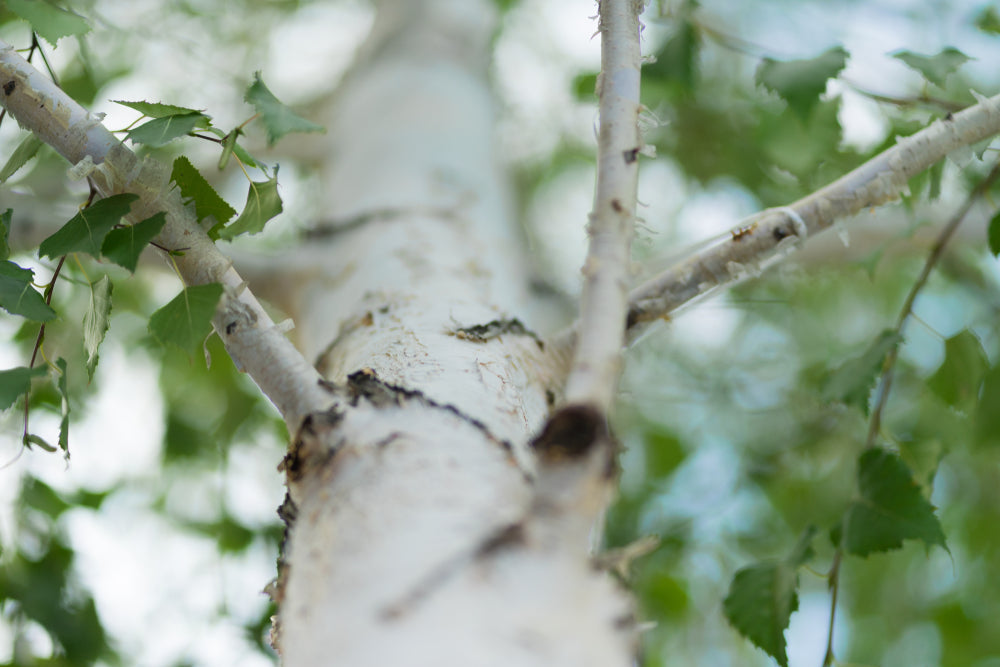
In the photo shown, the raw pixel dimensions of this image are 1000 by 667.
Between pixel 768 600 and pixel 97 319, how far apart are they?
1.50 feet

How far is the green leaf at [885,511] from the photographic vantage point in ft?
1.59

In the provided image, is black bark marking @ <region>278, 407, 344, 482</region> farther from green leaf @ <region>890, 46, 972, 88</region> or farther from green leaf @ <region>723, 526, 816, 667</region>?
green leaf @ <region>890, 46, 972, 88</region>

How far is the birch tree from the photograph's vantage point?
0.25 m

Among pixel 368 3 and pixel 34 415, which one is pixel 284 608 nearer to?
pixel 34 415

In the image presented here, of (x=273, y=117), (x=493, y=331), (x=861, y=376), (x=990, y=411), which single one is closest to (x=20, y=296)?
(x=273, y=117)

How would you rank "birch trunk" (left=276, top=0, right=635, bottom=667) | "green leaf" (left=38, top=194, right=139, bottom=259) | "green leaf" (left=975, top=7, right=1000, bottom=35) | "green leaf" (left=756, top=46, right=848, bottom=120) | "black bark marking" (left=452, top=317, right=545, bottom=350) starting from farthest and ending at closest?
"green leaf" (left=975, top=7, right=1000, bottom=35) < "green leaf" (left=756, top=46, right=848, bottom=120) < "black bark marking" (left=452, top=317, right=545, bottom=350) < "green leaf" (left=38, top=194, right=139, bottom=259) < "birch trunk" (left=276, top=0, right=635, bottom=667)

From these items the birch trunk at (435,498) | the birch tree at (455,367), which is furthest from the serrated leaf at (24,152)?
the birch trunk at (435,498)

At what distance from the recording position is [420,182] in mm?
779

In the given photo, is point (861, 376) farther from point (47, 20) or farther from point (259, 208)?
point (47, 20)

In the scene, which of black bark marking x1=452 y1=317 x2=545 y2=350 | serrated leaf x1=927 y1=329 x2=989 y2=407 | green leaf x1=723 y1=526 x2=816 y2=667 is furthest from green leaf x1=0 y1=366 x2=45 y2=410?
serrated leaf x1=927 y1=329 x2=989 y2=407

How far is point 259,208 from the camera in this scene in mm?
408

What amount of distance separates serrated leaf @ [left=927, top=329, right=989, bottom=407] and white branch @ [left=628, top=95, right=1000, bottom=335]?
0.25m

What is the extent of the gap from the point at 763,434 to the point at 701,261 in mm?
1054

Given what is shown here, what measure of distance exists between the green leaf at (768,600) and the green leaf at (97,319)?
1.42 feet
